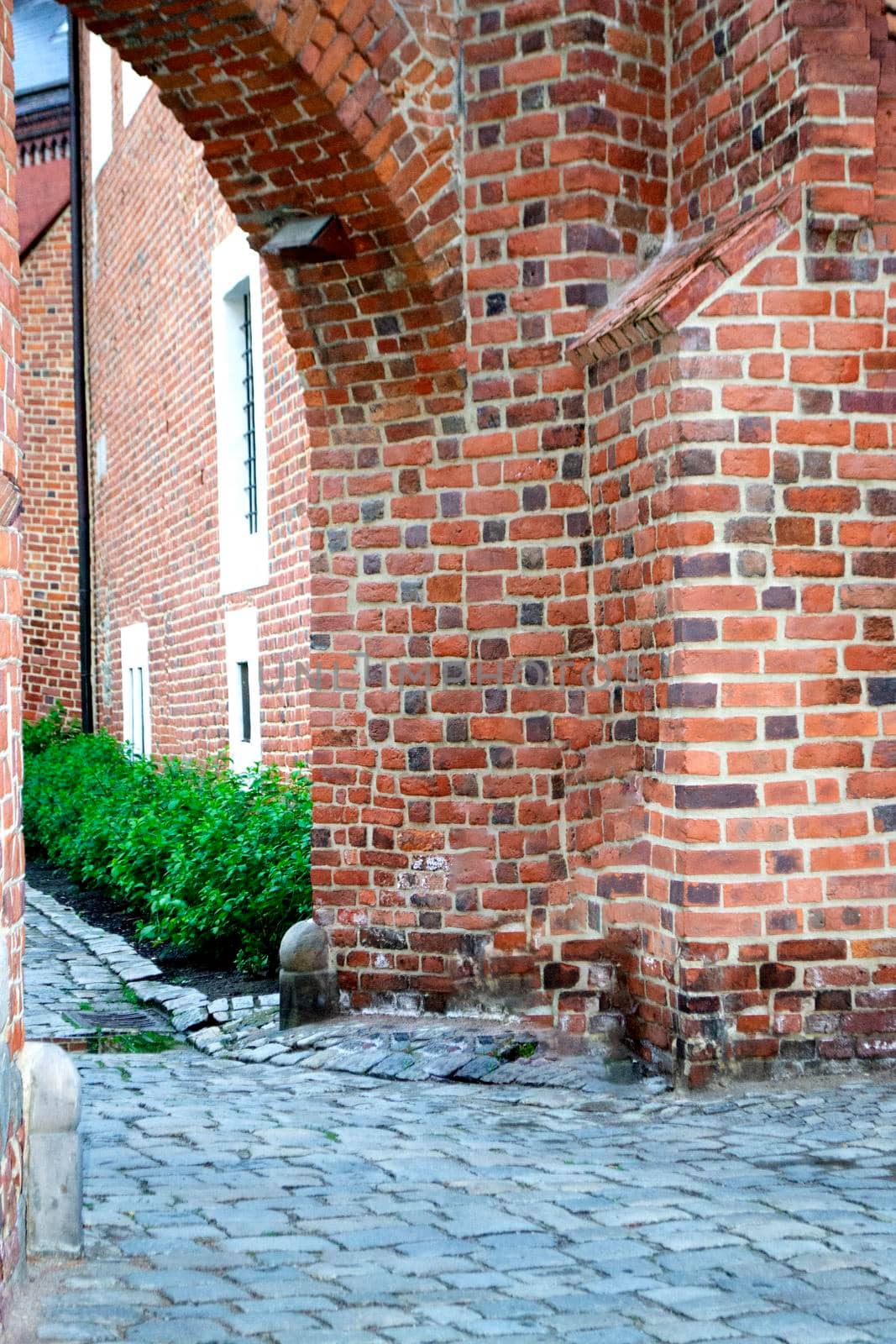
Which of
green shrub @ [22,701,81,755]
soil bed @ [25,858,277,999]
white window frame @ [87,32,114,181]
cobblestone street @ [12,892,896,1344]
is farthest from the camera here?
green shrub @ [22,701,81,755]

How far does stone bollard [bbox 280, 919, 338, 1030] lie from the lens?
6.82 m

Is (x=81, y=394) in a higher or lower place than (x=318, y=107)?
higher

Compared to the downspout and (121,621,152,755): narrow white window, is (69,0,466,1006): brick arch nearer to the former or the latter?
(121,621,152,755): narrow white window

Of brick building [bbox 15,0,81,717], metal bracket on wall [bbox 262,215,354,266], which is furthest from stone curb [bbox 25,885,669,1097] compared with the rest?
brick building [bbox 15,0,81,717]

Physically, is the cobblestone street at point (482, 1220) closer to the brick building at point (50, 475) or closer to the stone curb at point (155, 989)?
the stone curb at point (155, 989)

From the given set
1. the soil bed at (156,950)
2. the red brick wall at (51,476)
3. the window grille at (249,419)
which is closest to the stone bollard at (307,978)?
the soil bed at (156,950)

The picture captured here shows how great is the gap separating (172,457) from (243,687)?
301 cm

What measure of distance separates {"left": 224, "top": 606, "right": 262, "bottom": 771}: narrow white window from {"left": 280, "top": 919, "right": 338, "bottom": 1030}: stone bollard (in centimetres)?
427

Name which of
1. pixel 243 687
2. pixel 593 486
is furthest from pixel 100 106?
pixel 593 486

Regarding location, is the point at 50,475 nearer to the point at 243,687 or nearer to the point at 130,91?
the point at 130,91

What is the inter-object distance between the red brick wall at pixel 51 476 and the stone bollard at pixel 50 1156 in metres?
17.4

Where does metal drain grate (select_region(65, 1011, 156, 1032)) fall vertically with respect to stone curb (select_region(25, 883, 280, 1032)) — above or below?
below

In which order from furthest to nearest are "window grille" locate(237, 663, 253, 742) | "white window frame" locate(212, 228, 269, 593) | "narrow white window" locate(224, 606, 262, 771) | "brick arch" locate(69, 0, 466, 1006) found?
1. "window grille" locate(237, 663, 253, 742)
2. "white window frame" locate(212, 228, 269, 593)
3. "narrow white window" locate(224, 606, 262, 771)
4. "brick arch" locate(69, 0, 466, 1006)

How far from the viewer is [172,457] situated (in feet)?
46.1
